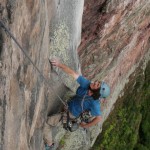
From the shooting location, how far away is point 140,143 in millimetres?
17469

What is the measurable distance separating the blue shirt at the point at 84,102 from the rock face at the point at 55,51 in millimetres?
436

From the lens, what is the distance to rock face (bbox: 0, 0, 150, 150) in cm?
490

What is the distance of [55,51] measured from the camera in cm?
762

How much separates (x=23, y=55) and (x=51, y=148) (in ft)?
13.5

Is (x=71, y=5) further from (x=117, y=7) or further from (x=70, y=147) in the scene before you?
(x=70, y=147)

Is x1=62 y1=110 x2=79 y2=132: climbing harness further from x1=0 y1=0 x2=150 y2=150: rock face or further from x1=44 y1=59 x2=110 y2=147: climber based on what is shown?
x1=0 y1=0 x2=150 y2=150: rock face

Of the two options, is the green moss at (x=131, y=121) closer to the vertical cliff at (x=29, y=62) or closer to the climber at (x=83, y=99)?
the climber at (x=83, y=99)

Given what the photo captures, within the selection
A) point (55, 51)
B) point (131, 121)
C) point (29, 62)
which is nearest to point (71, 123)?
point (55, 51)

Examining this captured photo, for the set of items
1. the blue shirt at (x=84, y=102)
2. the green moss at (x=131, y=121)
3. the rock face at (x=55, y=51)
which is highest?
the rock face at (x=55, y=51)

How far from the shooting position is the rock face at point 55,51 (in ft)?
16.1

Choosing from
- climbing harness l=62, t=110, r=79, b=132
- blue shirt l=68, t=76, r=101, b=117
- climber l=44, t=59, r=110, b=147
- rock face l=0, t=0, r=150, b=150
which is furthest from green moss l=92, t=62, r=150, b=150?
blue shirt l=68, t=76, r=101, b=117

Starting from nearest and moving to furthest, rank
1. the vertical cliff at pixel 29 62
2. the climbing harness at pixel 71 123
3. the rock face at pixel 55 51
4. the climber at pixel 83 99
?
the vertical cliff at pixel 29 62
the rock face at pixel 55 51
the climber at pixel 83 99
the climbing harness at pixel 71 123

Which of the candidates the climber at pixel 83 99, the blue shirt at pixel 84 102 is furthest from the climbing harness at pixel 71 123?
the blue shirt at pixel 84 102

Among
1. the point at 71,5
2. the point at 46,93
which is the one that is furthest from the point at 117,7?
the point at 46,93
